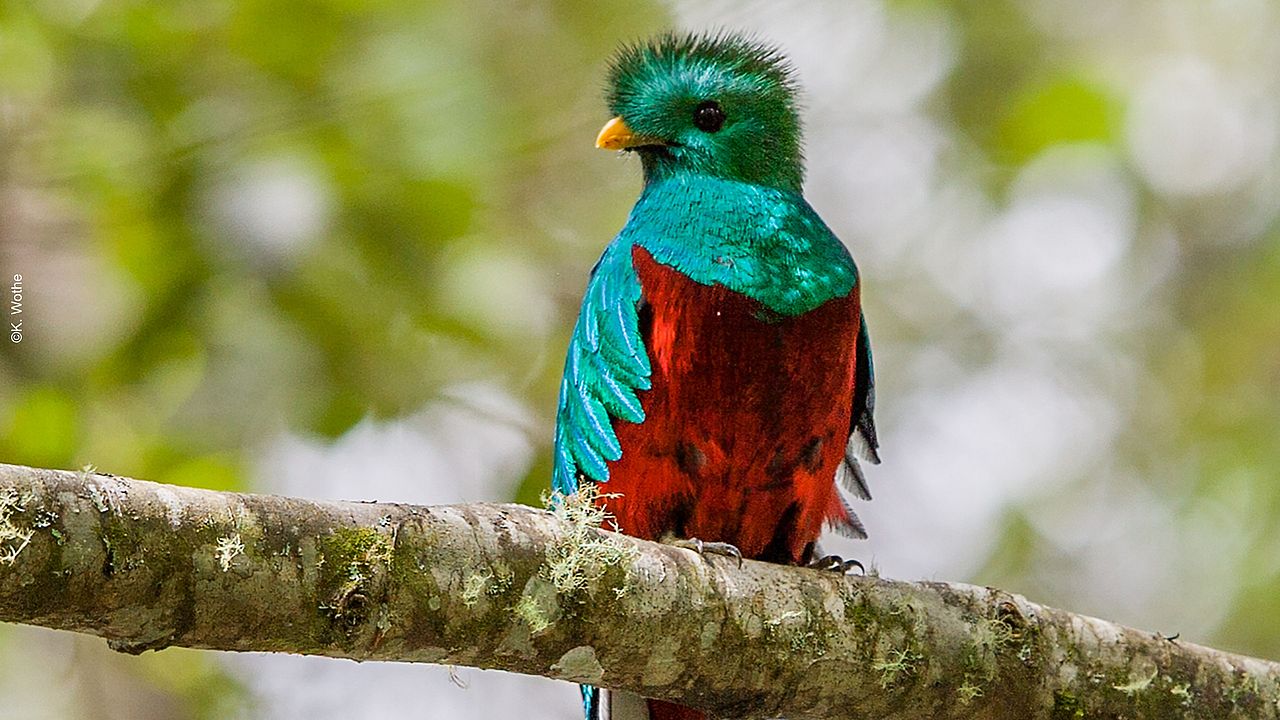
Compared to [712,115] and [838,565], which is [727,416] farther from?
[712,115]

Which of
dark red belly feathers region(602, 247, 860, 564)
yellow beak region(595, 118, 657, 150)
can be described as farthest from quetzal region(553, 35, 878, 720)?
yellow beak region(595, 118, 657, 150)

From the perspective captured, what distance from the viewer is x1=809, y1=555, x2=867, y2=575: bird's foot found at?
2.88m

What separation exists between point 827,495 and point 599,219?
2.46 m

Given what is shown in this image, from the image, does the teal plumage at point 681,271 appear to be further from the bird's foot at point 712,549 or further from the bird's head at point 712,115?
the bird's foot at point 712,549

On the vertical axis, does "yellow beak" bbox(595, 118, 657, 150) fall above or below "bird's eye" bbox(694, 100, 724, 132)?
below

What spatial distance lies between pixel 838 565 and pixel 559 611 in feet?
2.85

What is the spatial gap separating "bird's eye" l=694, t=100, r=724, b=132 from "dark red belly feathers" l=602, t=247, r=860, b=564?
0.50m

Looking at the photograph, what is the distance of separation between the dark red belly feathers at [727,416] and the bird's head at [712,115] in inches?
17.1

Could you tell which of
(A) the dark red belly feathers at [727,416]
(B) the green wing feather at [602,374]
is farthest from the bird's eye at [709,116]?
(A) the dark red belly feathers at [727,416]

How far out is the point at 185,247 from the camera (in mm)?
3500

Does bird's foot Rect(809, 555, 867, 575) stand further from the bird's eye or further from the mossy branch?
the bird's eye

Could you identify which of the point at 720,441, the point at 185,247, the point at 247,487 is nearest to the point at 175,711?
the point at 247,487

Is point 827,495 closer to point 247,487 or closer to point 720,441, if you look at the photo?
point 720,441

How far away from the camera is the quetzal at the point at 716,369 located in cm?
315
